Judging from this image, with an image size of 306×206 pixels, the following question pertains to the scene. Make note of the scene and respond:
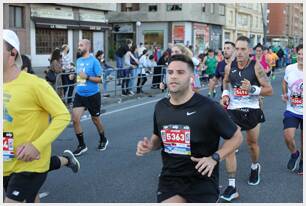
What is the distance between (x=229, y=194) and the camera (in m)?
5.29

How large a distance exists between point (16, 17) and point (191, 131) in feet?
87.1

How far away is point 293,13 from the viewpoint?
411 feet

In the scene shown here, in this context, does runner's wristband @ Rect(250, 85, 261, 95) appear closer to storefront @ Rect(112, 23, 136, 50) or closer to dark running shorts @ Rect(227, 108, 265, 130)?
dark running shorts @ Rect(227, 108, 265, 130)

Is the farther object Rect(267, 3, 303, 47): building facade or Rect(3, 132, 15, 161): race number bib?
Rect(267, 3, 303, 47): building facade

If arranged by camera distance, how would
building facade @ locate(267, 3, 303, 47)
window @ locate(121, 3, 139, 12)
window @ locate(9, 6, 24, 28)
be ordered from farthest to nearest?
building facade @ locate(267, 3, 303, 47) → window @ locate(121, 3, 139, 12) → window @ locate(9, 6, 24, 28)

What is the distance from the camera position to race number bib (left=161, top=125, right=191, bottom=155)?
357 centimetres

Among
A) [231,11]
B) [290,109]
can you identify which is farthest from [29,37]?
[231,11]

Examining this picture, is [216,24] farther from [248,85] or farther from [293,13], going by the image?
[293,13]

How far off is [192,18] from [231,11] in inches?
547

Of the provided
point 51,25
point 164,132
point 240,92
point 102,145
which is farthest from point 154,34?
point 164,132

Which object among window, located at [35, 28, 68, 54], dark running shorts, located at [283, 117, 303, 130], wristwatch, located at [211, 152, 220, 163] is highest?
window, located at [35, 28, 68, 54]

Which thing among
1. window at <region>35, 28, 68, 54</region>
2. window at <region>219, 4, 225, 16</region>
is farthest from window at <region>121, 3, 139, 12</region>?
window at <region>35, 28, 68, 54</region>

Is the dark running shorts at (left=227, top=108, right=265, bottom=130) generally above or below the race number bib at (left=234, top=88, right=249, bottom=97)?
below

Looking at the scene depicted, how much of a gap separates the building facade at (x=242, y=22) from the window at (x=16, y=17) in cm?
3282
